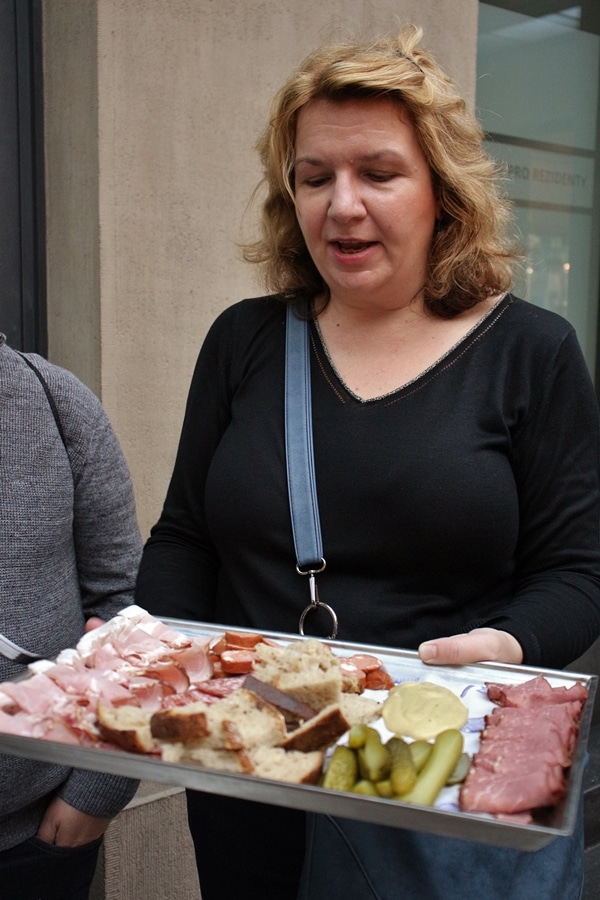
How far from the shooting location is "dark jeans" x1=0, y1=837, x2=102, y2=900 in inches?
84.7

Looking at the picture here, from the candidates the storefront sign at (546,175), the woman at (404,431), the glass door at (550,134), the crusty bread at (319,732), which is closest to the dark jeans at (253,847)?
the woman at (404,431)

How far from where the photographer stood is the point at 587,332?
229 inches

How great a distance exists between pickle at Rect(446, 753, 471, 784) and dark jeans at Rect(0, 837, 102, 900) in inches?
42.9

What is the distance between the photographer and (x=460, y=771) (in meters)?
1.46

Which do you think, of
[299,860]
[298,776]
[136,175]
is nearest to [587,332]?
[136,175]

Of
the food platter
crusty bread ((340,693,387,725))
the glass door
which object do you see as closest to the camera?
the food platter

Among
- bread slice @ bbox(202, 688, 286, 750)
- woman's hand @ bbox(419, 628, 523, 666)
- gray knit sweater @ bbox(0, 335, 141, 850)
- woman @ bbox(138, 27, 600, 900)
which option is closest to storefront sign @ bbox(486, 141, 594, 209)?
woman @ bbox(138, 27, 600, 900)

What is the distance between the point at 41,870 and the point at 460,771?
115cm

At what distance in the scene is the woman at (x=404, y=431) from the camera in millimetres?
2029

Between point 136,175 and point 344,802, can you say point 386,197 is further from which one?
point 136,175

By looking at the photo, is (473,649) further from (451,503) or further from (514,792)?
(514,792)

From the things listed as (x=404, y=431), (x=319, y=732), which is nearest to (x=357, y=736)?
(x=319, y=732)

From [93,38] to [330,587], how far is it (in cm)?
222

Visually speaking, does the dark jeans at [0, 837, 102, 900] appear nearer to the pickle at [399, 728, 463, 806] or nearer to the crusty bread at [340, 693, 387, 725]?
the crusty bread at [340, 693, 387, 725]
